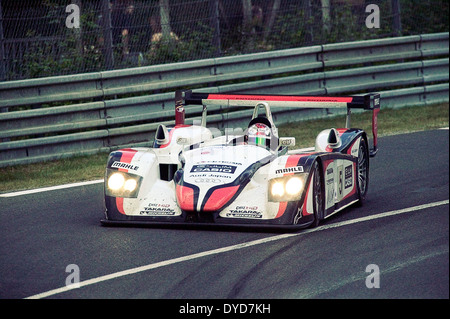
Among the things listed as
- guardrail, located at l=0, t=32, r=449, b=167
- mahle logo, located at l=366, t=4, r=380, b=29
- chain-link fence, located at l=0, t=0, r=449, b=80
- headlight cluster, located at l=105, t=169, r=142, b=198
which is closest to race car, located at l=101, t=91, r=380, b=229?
headlight cluster, located at l=105, t=169, r=142, b=198

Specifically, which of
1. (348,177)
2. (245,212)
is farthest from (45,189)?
(348,177)

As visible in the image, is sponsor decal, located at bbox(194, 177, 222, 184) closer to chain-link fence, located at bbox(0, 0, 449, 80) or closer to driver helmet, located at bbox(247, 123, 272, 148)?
driver helmet, located at bbox(247, 123, 272, 148)

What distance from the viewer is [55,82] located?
1338cm

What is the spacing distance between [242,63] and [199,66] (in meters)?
0.90

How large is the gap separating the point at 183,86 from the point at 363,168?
203 inches

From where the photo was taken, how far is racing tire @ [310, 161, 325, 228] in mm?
8570

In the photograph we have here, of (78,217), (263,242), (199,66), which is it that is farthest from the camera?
(199,66)

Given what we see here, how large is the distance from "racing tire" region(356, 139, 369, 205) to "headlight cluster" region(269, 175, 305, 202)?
172 cm

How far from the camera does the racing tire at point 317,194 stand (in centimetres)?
857

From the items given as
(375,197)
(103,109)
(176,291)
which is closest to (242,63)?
(103,109)

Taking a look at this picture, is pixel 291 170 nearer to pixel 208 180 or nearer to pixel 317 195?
pixel 317 195

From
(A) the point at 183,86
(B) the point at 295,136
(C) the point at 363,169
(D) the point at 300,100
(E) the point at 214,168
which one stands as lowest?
(C) the point at 363,169

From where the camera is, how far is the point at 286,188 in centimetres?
835
